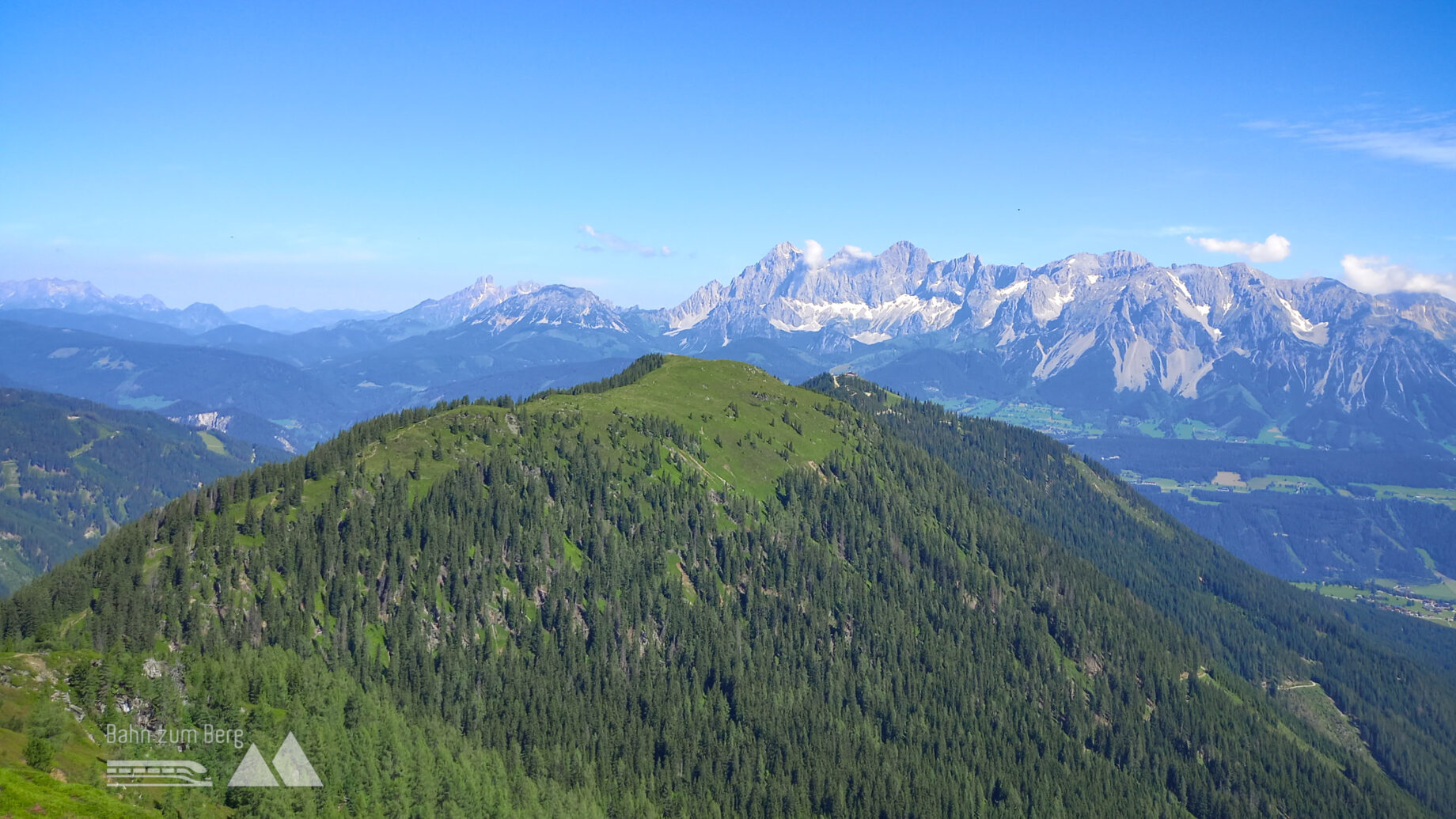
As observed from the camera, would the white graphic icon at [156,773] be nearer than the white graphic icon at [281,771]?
Yes

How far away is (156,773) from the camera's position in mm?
109062

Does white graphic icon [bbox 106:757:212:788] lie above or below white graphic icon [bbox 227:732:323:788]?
above

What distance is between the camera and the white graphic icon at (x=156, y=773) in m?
104

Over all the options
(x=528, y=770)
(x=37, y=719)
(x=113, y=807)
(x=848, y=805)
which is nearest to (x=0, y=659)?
(x=37, y=719)

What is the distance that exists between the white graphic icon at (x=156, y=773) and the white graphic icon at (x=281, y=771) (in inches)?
191

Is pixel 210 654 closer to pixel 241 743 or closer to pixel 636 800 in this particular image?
pixel 241 743

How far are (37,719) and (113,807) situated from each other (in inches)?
822

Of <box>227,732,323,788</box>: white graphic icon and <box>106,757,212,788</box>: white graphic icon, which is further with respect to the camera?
<box>227,732,323,788</box>: white graphic icon

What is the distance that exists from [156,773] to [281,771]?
60.2ft

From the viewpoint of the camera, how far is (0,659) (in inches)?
4624

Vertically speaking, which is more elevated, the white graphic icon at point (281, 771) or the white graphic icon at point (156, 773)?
the white graphic icon at point (156, 773)

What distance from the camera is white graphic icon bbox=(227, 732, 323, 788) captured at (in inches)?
4678

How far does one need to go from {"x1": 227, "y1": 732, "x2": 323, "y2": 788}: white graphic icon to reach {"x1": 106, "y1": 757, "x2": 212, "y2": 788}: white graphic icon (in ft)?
15.9

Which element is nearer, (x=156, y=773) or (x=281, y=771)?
(x=156, y=773)
